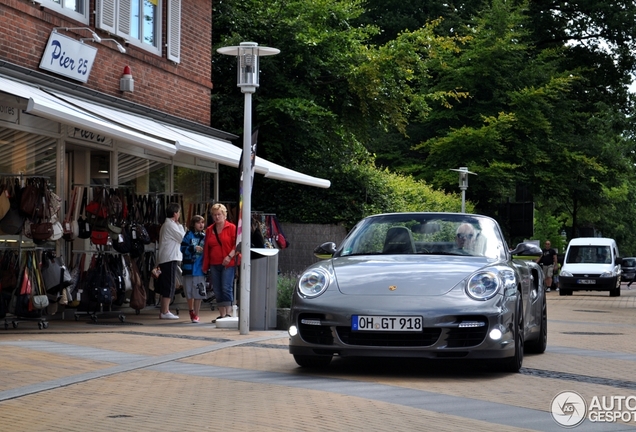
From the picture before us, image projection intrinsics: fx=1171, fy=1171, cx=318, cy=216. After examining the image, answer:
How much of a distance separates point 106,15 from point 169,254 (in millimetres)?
4237

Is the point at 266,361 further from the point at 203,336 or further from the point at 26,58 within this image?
the point at 26,58

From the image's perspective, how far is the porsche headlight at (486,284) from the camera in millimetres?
9391

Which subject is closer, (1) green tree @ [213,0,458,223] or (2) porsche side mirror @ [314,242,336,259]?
(2) porsche side mirror @ [314,242,336,259]

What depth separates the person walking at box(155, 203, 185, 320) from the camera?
16594mm

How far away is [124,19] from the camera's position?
19188mm

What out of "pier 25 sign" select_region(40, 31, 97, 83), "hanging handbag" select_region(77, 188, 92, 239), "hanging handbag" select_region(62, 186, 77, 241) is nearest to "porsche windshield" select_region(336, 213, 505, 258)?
"hanging handbag" select_region(62, 186, 77, 241)

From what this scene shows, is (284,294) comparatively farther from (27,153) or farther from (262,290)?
(27,153)

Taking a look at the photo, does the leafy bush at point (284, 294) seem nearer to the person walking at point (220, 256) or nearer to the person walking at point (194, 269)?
the person walking at point (220, 256)

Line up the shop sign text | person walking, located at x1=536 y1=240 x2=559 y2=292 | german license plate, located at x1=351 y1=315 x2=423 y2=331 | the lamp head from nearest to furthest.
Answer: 1. german license plate, located at x1=351 y1=315 x2=423 y2=331
2. the lamp head
3. the shop sign text
4. person walking, located at x1=536 y1=240 x2=559 y2=292

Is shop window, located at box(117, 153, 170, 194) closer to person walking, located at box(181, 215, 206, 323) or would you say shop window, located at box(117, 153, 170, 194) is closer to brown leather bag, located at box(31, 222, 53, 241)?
person walking, located at box(181, 215, 206, 323)

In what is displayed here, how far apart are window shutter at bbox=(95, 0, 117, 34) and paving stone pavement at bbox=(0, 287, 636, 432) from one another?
6.50 meters

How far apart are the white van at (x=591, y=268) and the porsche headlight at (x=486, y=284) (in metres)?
28.9

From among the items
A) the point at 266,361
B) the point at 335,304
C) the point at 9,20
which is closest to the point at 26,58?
the point at 9,20

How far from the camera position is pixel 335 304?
9383 mm
